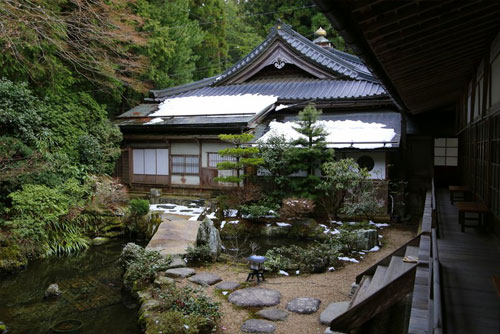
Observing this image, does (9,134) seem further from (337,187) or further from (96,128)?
(337,187)

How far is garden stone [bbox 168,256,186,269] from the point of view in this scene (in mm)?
8805

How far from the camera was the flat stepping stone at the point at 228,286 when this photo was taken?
7574 millimetres

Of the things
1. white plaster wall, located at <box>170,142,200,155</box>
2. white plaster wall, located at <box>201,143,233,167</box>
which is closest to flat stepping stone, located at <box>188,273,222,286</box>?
white plaster wall, located at <box>201,143,233,167</box>

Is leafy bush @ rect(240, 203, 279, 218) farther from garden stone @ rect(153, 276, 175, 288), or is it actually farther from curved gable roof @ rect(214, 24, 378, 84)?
curved gable roof @ rect(214, 24, 378, 84)

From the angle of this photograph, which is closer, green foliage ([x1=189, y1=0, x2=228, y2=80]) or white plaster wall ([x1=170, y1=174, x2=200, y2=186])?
white plaster wall ([x1=170, y1=174, x2=200, y2=186])

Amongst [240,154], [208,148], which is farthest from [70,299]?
[208,148]

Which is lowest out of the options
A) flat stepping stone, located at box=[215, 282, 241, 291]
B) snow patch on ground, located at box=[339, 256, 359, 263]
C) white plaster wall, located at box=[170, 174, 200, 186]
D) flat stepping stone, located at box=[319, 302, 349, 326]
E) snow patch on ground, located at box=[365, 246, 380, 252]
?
flat stepping stone, located at box=[215, 282, 241, 291]

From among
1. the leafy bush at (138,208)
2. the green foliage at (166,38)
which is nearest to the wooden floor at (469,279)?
the leafy bush at (138,208)

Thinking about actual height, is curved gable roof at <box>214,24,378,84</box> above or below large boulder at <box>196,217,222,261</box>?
above

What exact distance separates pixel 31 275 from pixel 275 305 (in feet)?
20.8

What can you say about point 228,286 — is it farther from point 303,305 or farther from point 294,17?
point 294,17

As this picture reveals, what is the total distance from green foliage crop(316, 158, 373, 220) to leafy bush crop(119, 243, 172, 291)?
238 inches

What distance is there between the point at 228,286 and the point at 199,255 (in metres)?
1.86

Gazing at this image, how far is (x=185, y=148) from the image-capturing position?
17031mm
